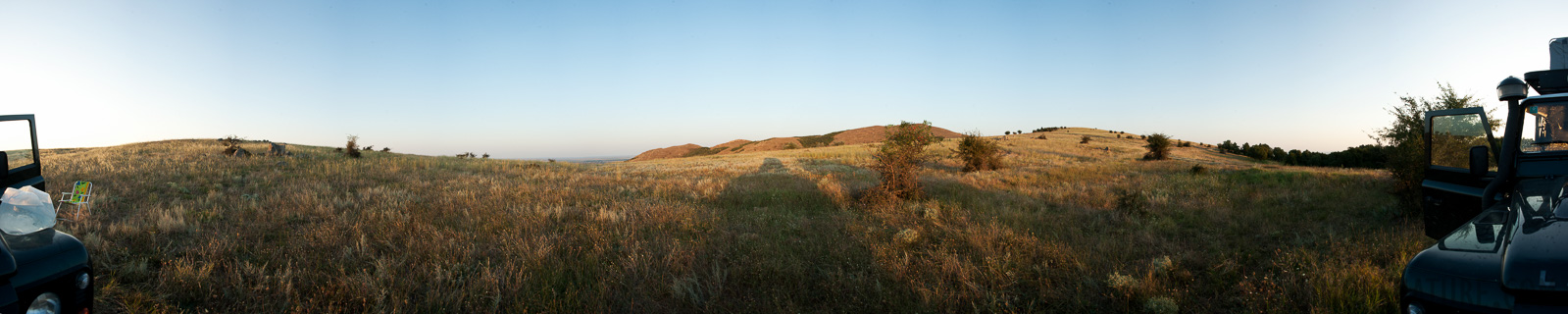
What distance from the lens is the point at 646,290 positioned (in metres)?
4.72

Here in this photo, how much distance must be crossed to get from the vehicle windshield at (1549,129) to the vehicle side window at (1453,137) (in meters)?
1.40

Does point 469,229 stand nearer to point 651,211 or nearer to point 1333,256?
point 651,211

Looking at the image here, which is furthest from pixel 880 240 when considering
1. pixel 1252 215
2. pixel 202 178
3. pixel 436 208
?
pixel 202 178

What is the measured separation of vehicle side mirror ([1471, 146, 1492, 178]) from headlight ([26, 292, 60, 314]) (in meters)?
8.83

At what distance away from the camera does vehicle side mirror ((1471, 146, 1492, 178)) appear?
3852 mm

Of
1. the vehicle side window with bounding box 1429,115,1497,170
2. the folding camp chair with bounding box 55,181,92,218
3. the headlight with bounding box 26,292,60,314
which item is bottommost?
the headlight with bounding box 26,292,60,314

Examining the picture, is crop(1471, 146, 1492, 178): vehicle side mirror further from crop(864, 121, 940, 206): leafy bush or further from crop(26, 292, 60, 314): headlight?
crop(26, 292, 60, 314): headlight

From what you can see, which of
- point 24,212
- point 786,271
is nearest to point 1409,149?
point 786,271

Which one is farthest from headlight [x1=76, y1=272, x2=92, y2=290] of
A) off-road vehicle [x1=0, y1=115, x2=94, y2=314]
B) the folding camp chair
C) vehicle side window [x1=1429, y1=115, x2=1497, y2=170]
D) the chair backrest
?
vehicle side window [x1=1429, y1=115, x2=1497, y2=170]

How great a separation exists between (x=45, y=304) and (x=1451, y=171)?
9.48 metres

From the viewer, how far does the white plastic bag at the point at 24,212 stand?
8.79 ft

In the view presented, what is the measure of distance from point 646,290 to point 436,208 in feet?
19.6

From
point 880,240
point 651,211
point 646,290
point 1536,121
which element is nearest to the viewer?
point 1536,121

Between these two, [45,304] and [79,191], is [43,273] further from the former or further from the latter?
[79,191]
